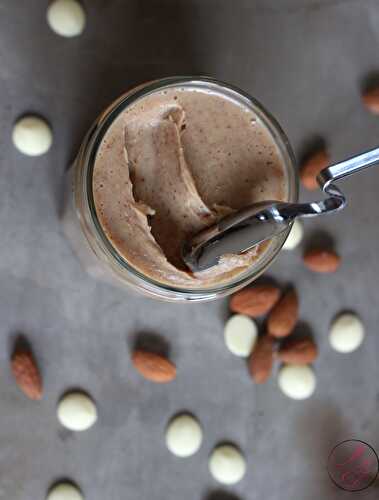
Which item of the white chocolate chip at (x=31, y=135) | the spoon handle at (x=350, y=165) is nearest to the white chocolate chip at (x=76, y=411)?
the white chocolate chip at (x=31, y=135)

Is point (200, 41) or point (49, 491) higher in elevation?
point (200, 41)

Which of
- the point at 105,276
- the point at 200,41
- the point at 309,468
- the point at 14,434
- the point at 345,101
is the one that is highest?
the point at 200,41

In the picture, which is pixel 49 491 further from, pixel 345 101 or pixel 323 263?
pixel 345 101

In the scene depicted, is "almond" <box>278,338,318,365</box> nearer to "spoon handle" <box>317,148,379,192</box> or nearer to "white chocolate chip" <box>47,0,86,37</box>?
"spoon handle" <box>317,148,379,192</box>

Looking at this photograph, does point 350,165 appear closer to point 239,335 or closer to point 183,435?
point 239,335

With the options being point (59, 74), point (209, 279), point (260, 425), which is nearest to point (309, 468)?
point (260, 425)
